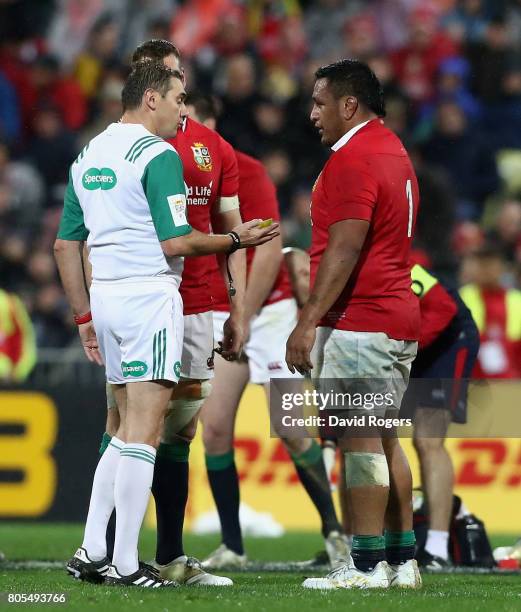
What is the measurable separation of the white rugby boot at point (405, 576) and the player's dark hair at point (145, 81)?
7.72 feet

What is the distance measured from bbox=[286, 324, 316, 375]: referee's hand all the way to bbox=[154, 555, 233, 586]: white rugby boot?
3.62 ft

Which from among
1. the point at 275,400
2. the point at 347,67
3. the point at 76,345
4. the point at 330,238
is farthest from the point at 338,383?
the point at 76,345

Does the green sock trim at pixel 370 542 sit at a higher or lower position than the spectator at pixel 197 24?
lower

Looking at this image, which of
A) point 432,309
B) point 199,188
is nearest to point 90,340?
point 199,188

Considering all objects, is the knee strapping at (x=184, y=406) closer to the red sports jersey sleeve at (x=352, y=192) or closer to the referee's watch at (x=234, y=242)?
the referee's watch at (x=234, y=242)

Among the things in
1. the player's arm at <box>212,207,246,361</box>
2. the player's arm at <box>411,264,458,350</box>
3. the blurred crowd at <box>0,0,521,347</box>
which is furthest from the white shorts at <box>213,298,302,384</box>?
the blurred crowd at <box>0,0,521,347</box>

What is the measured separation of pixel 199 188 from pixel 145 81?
0.70 meters

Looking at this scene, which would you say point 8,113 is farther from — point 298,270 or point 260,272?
point 260,272

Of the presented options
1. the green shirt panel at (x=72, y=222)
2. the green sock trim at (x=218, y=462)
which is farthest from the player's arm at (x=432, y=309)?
the green shirt panel at (x=72, y=222)

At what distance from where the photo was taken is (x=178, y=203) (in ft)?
18.7

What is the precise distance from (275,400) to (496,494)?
308cm

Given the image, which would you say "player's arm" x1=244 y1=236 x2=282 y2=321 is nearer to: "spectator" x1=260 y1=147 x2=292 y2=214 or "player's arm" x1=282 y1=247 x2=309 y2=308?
"player's arm" x1=282 y1=247 x2=309 y2=308

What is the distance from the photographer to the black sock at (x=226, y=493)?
26.0ft

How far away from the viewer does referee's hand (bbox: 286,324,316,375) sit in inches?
230
